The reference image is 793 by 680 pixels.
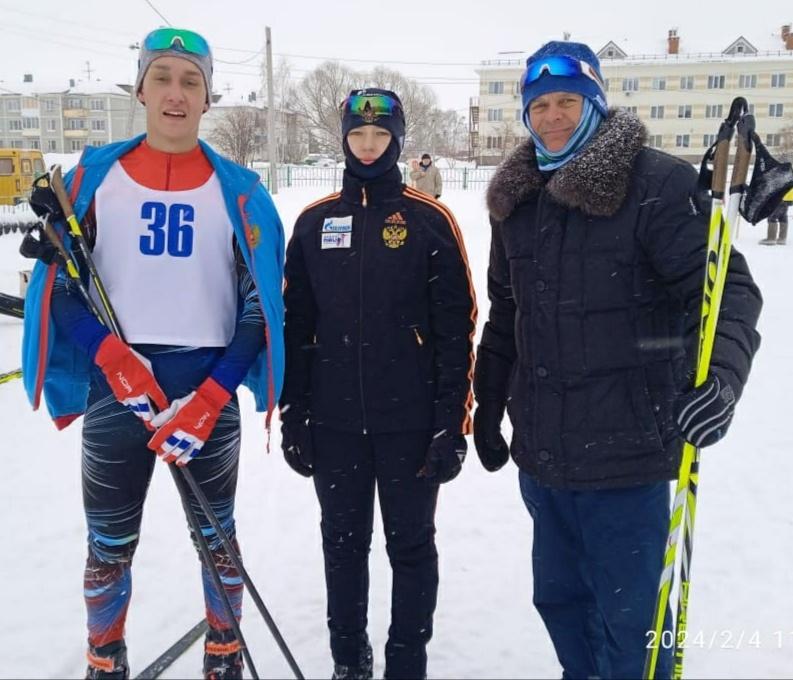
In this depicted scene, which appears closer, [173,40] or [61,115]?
[173,40]

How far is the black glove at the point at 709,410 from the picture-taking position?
5.46ft

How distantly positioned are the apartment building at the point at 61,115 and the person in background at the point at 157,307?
261 ft

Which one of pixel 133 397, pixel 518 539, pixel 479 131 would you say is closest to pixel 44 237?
pixel 133 397

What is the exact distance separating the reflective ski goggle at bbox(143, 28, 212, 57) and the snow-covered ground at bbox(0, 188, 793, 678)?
109 centimetres

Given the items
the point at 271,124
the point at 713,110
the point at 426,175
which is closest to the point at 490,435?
the point at 426,175

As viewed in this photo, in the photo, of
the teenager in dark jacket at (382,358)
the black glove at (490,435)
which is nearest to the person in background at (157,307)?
the teenager in dark jacket at (382,358)

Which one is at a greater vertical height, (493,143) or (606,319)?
(493,143)

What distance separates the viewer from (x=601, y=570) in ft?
6.60

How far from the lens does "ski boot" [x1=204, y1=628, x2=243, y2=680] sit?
95.5 inches

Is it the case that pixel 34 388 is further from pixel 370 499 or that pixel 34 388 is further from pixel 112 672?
pixel 370 499

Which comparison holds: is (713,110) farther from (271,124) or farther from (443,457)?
(443,457)

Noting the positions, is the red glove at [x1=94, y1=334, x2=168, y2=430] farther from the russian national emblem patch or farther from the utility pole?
the utility pole

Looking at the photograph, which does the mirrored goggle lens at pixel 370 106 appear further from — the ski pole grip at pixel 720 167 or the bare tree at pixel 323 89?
the bare tree at pixel 323 89

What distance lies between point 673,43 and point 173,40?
66.9 meters
